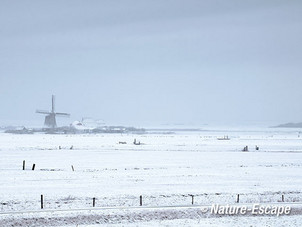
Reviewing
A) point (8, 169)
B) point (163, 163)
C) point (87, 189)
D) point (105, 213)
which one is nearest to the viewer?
point (105, 213)

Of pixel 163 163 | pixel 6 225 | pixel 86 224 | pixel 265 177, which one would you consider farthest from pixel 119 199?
pixel 163 163

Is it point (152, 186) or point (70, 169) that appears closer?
point (152, 186)

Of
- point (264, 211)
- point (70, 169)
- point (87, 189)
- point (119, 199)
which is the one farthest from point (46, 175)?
point (264, 211)

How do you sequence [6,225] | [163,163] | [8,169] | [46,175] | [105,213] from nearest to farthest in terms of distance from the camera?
[6,225], [105,213], [46,175], [8,169], [163,163]

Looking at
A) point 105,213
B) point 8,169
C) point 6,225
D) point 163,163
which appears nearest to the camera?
point 6,225

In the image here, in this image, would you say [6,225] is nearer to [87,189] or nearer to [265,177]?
[87,189]

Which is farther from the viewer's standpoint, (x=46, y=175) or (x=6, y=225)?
(x=46, y=175)

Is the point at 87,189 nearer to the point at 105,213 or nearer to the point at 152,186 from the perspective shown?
the point at 152,186

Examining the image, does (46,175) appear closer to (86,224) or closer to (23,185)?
(23,185)

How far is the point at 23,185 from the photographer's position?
107ft

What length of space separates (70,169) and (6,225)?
2373cm

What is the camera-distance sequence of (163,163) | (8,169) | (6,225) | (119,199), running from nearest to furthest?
(6,225) → (119,199) → (8,169) → (163,163)

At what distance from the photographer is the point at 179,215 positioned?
22.7 meters

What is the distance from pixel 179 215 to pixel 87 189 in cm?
996
